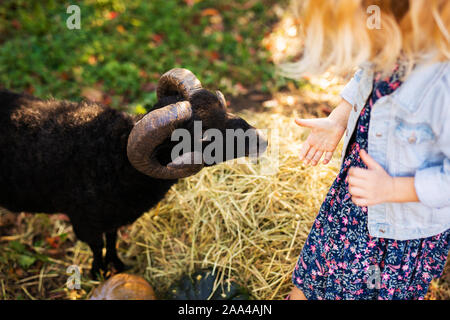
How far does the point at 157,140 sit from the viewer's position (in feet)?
7.95

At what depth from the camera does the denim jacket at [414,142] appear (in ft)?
5.16

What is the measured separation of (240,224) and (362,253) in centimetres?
148

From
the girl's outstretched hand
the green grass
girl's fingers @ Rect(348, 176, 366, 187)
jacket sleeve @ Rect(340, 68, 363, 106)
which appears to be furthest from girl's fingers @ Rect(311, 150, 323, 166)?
the green grass

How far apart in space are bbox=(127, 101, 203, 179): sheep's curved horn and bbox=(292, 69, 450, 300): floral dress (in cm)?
100

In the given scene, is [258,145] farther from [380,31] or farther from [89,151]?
[380,31]

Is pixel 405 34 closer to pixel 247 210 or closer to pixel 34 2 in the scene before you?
pixel 247 210

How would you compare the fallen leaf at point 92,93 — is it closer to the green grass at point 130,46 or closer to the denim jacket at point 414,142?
the green grass at point 130,46

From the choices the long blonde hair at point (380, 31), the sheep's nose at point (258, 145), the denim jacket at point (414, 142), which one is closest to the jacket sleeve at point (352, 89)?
the denim jacket at point (414, 142)

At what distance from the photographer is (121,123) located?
283 centimetres

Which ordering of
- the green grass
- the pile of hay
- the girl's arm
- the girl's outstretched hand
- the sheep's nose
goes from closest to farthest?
the girl's arm, the girl's outstretched hand, the sheep's nose, the pile of hay, the green grass

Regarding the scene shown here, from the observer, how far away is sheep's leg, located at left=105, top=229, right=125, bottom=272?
335 cm

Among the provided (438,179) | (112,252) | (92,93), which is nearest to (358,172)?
(438,179)

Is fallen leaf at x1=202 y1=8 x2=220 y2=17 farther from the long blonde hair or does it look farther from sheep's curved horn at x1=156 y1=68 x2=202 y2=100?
the long blonde hair

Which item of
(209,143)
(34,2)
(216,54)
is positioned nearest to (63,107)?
(209,143)
